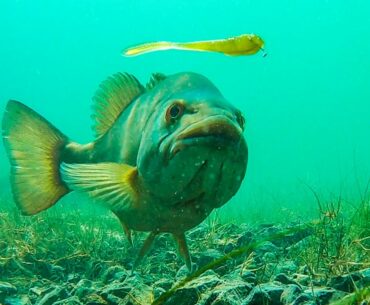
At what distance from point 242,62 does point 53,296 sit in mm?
184343

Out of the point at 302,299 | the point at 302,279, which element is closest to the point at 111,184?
the point at 302,279

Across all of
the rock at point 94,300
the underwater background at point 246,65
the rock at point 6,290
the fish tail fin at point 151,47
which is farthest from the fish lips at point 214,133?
the underwater background at point 246,65

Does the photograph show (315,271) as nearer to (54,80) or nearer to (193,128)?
(193,128)

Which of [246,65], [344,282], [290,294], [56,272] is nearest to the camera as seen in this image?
[290,294]

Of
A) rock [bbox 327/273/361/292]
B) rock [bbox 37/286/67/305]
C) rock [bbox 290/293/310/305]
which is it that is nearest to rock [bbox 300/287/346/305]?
rock [bbox 290/293/310/305]

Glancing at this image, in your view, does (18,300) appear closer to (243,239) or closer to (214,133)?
(214,133)

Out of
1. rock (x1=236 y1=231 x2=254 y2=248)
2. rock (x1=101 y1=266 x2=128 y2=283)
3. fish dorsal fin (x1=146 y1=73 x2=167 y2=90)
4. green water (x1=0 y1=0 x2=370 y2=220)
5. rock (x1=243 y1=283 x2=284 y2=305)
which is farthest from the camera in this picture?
green water (x1=0 y1=0 x2=370 y2=220)

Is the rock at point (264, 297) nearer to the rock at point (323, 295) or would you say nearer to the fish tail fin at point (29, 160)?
the rock at point (323, 295)

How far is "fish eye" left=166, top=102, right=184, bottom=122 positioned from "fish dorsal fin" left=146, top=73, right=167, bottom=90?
3.20 feet

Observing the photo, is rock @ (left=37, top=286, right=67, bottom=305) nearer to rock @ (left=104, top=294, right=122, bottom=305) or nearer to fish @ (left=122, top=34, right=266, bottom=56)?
rock @ (left=104, top=294, right=122, bottom=305)

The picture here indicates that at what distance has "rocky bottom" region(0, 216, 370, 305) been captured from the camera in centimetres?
288

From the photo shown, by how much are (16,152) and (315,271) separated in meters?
3.21

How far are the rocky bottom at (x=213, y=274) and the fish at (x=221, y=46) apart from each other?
2.73ft

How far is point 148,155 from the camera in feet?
12.0
